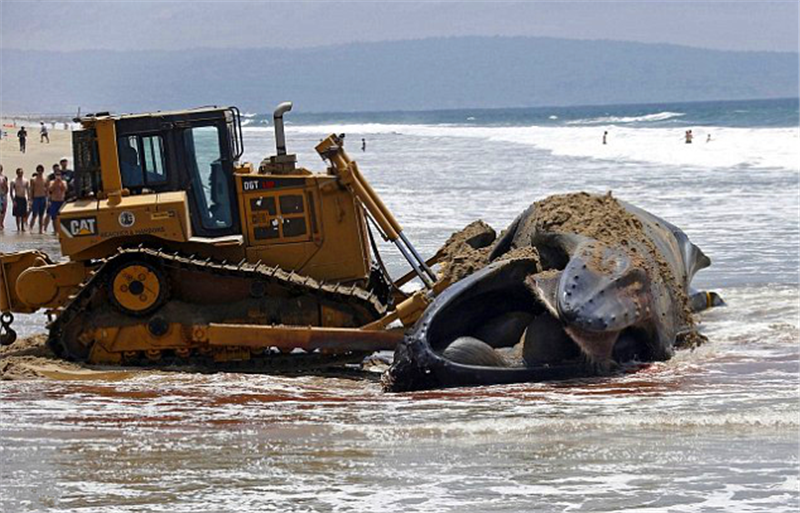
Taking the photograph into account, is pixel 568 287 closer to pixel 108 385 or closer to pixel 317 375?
pixel 317 375

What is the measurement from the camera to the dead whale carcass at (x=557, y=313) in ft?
35.7

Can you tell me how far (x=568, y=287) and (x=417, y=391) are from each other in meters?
1.39

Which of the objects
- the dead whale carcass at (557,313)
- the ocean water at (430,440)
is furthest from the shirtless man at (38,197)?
the dead whale carcass at (557,313)

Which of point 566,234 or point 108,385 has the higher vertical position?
point 566,234

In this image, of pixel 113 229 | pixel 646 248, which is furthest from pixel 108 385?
pixel 646 248

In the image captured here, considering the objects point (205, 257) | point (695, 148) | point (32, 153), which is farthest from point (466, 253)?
point (695, 148)

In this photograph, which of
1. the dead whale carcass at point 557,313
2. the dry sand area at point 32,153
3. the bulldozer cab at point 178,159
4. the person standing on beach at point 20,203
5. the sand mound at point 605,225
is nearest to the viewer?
the dead whale carcass at point 557,313

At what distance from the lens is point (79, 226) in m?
12.1

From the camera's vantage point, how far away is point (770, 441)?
8805mm

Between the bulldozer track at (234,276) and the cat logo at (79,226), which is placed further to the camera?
the cat logo at (79,226)

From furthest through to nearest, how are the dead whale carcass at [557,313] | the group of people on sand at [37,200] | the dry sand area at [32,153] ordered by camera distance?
the dry sand area at [32,153], the group of people on sand at [37,200], the dead whale carcass at [557,313]

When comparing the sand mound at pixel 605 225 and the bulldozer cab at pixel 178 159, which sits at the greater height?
the bulldozer cab at pixel 178 159

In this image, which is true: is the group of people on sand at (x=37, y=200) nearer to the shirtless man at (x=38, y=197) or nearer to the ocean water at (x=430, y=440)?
the shirtless man at (x=38, y=197)

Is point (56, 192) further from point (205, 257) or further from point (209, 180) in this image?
point (205, 257)
